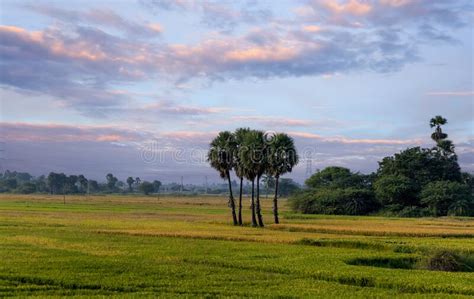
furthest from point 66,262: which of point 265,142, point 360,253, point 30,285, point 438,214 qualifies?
point 438,214

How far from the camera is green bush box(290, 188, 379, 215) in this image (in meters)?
99.9

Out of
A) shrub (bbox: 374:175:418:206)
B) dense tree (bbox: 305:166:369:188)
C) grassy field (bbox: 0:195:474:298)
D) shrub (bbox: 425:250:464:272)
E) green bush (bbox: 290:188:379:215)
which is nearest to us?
grassy field (bbox: 0:195:474:298)

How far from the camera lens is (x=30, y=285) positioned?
73.8 ft

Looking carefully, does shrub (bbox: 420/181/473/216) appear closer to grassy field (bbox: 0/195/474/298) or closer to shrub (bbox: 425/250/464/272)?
grassy field (bbox: 0/195/474/298)

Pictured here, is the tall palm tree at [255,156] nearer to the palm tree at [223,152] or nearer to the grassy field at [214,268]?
the palm tree at [223,152]

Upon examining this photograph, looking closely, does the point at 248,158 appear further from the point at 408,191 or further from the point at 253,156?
the point at 408,191

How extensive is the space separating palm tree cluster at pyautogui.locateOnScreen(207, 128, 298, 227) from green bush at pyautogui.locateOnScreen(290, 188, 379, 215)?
109ft

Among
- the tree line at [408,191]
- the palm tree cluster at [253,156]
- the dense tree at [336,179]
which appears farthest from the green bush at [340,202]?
the palm tree cluster at [253,156]

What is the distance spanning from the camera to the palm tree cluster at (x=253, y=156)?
6856cm

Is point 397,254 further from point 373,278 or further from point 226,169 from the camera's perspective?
point 226,169

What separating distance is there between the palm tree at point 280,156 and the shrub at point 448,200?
1450 inches

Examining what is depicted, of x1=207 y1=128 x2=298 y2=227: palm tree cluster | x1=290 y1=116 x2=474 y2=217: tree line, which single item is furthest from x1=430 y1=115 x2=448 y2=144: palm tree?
x1=207 y1=128 x2=298 y2=227: palm tree cluster

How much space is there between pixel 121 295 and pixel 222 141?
168 feet

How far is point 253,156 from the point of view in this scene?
6819 cm
